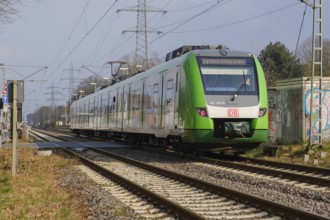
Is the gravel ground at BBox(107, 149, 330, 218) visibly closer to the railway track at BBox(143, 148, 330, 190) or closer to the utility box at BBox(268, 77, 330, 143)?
the railway track at BBox(143, 148, 330, 190)

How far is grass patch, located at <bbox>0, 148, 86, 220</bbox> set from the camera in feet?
25.6

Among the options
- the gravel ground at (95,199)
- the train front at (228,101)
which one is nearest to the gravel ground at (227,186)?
the gravel ground at (95,199)

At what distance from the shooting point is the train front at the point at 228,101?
48.1ft

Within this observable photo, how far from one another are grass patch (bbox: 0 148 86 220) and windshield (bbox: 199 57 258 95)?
5.23 m

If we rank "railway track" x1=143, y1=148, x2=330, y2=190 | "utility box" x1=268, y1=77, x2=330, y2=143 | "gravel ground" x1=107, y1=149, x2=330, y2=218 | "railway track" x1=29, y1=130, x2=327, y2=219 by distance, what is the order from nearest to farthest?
"railway track" x1=29, y1=130, x2=327, y2=219
"gravel ground" x1=107, y1=149, x2=330, y2=218
"railway track" x1=143, y1=148, x2=330, y2=190
"utility box" x1=268, y1=77, x2=330, y2=143

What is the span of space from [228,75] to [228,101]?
0.95 m

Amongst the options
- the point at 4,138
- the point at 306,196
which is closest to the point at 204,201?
the point at 306,196


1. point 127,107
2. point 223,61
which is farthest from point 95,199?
point 127,107

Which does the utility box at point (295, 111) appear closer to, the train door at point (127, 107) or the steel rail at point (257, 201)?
A: the train door at point (127, 107)

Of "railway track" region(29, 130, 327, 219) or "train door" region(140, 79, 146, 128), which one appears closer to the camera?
"railway track" region(29, 130, 327, 219)

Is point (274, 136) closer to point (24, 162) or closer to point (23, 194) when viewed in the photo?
point (24, 162)

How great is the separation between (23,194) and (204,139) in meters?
6.18

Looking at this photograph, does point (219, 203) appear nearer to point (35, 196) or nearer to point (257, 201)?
point (257, 201)

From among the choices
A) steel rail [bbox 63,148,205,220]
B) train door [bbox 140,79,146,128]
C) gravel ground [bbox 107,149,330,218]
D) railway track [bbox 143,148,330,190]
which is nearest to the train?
railway track [bbox 143,148,330,190]
